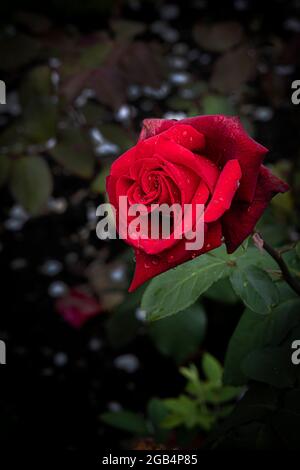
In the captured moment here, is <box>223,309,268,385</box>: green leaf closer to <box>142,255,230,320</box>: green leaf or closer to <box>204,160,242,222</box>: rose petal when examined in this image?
<box>142,255,230,320</box>: green leaf

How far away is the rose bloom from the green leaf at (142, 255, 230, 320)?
4.0 inches

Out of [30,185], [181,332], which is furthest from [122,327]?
[30,185]

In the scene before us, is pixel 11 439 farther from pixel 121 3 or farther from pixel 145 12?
pixel 145 12

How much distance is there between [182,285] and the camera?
2.02 ft

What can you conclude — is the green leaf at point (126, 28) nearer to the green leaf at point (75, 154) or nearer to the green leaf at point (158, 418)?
the green leaf at point (75, 154)

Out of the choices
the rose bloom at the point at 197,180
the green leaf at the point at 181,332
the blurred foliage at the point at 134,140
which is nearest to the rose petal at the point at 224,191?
the rose bloom at the point at 197,180

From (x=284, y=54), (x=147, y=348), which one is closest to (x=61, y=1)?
(x=284, y=54)

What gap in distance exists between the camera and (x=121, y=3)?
4.88 feet

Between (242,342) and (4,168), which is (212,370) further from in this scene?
(4,168)

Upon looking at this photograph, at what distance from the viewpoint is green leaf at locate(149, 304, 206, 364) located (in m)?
0.99

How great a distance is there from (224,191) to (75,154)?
725 mm

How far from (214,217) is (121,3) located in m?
1.19

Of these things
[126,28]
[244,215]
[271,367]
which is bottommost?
[271,367]

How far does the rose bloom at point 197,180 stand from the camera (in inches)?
19.0
